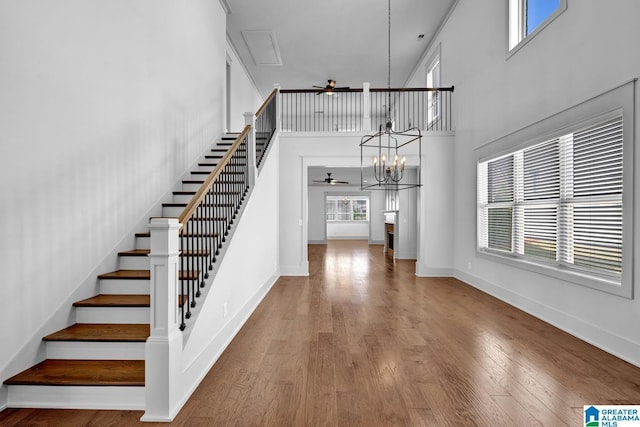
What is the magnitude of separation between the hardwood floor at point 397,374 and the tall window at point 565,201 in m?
0.81

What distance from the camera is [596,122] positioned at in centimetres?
291

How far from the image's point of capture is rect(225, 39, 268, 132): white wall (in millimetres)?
7668

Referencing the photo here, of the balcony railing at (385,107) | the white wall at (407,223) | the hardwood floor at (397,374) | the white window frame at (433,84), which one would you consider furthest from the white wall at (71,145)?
the white wall at (407,223)

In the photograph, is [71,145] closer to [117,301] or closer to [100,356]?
[117,301]

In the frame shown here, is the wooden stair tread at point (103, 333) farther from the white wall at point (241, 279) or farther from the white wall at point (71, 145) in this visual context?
the white wall at point (241, 279)

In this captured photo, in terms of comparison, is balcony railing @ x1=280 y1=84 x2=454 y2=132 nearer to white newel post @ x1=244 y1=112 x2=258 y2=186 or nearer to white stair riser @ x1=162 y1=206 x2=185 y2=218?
white newel post @ x1=244 y1=112 x2=258 y2=186

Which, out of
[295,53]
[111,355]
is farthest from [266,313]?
[295,53]

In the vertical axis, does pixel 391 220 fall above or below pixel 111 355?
above

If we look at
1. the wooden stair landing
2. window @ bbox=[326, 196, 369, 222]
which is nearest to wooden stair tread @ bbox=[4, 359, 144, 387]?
the wooden stair landing

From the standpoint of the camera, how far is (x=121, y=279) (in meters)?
2.82

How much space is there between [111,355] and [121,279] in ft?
2.38

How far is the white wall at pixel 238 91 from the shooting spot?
25.2 ft

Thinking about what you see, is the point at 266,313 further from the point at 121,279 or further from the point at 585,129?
the point at 585,129

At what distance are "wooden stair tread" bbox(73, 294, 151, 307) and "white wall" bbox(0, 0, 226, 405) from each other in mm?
94
